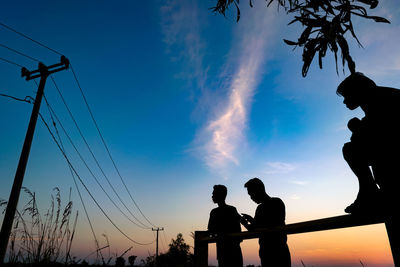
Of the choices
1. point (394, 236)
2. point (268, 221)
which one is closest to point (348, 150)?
point (394, 236)

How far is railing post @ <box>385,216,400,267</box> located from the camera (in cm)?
90

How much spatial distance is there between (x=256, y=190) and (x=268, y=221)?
0.41m

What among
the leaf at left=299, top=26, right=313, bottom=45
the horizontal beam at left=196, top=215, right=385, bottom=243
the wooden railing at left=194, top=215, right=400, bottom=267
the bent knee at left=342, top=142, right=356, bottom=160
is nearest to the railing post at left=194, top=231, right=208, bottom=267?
the wooden railing at left=194, top=215, right=400, bottom=267

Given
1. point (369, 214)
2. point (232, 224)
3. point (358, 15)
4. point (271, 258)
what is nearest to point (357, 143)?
point (369, 214)

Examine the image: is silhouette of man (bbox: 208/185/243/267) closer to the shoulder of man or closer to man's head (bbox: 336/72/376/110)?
the shoulder of man

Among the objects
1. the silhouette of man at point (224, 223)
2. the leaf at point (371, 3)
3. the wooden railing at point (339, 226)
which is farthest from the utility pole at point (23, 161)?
the leaf at point (371, 3)

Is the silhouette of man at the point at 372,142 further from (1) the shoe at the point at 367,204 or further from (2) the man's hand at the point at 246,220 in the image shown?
(2) the man's hand at the point at 246,220

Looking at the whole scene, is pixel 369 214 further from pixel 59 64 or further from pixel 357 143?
pixel 59 64

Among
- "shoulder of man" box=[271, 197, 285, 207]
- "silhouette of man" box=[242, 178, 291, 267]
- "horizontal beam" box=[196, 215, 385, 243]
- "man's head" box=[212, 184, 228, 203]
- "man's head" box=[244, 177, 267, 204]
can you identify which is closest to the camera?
"horizontal beam" box=[196, 215, 385, 243]

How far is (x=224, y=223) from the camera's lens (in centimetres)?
333

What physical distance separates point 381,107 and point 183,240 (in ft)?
229

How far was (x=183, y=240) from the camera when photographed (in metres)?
64.4

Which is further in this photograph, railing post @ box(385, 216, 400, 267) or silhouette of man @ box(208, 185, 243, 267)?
silhouette of man @ box(208, 185, 243, 267)

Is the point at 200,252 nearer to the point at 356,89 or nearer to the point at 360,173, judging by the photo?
the point at 360,173
